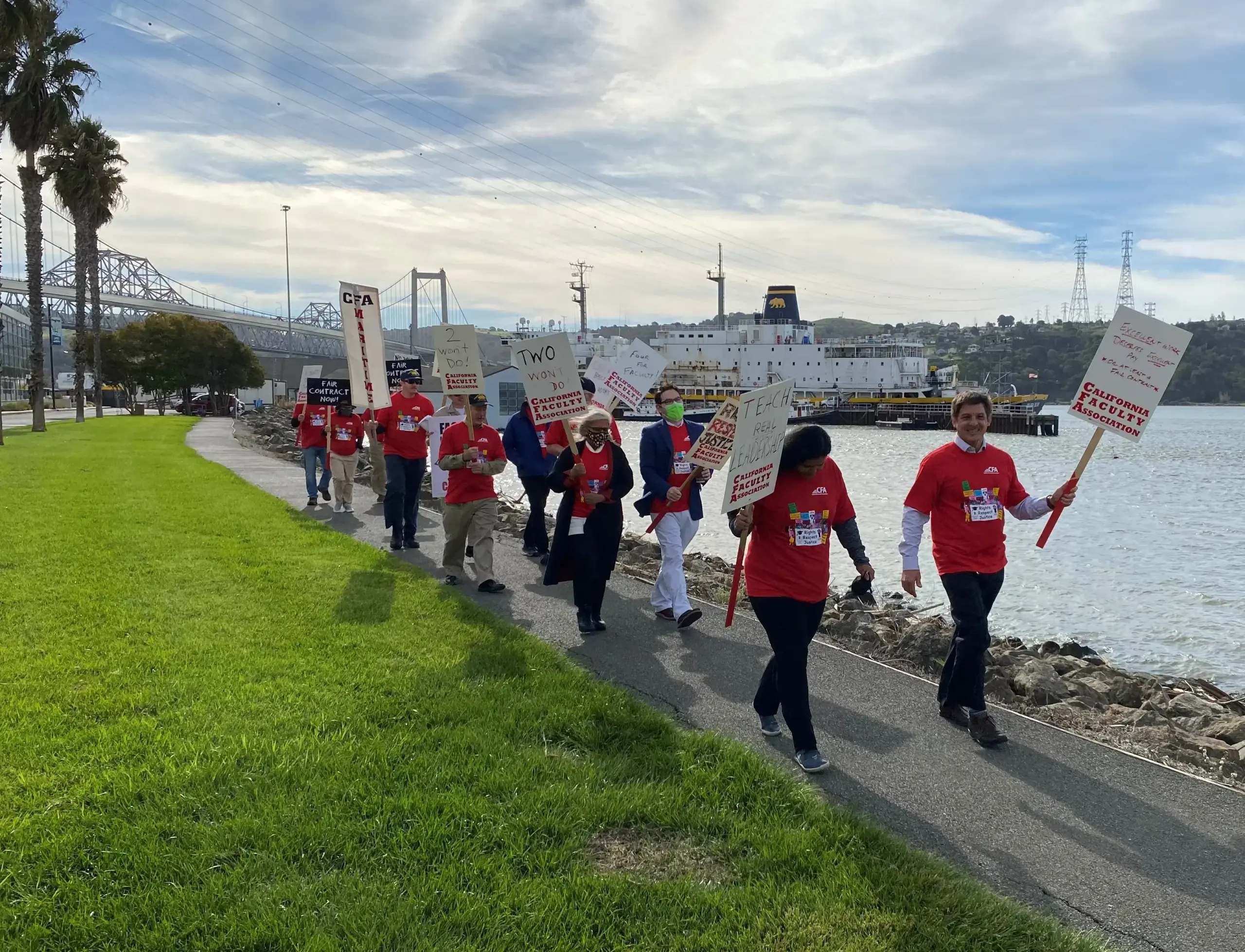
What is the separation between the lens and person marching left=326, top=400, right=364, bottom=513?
14727 mm

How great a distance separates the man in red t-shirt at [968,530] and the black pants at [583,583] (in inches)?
114

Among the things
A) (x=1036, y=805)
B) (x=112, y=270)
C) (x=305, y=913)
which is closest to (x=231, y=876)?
(x=305, y=913)

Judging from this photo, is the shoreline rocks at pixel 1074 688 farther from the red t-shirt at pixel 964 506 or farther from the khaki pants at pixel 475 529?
the khaki pants at pixel 475 529

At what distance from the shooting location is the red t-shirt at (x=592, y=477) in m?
7.66

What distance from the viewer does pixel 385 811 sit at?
409cm

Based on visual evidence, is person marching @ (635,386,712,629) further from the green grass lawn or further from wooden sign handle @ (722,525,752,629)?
wooden sign handle @ (722,525,752,629)

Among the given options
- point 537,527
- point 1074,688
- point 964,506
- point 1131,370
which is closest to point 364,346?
point 537,527

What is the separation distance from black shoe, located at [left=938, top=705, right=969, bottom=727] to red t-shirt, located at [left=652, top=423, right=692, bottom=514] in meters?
3.09

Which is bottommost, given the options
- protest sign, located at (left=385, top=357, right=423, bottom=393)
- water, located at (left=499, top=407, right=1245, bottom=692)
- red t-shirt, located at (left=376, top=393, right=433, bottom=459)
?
water, located at (left=499, top=407, right=1245, bottom=692)

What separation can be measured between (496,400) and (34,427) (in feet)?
78.5

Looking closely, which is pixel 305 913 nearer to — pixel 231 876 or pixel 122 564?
pixel 231 876

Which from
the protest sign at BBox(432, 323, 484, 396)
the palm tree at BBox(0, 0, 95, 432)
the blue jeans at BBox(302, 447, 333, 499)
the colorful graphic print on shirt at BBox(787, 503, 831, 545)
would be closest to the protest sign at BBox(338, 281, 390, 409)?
the protest sign at BBox(432, 323, 484, 396)

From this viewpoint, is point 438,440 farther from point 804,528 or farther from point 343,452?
point 804,528

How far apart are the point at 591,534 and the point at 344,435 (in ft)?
27.2
